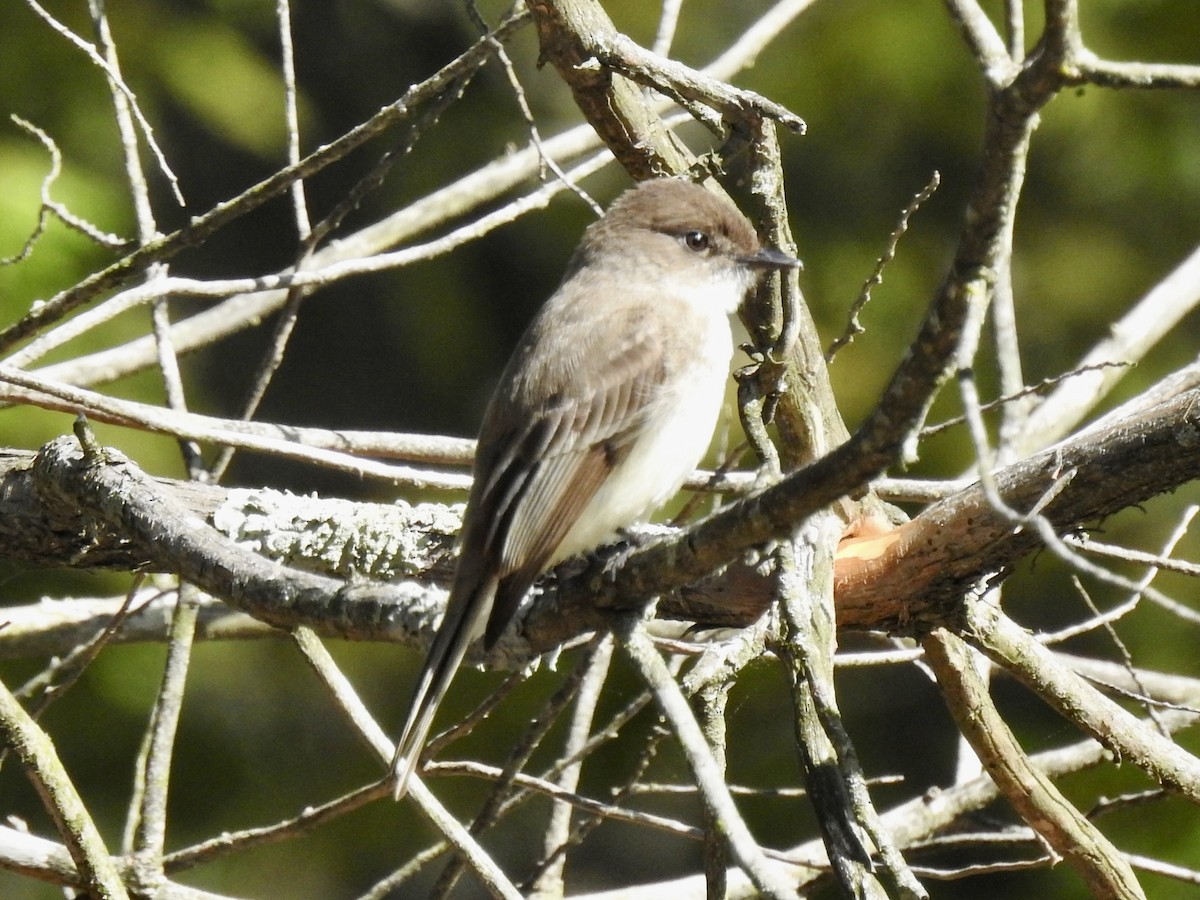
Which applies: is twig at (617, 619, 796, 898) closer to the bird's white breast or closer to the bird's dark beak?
the bird's white breast

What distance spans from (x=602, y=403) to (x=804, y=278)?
2.73 metres

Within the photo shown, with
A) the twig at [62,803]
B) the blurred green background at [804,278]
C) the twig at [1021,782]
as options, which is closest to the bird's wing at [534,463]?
the twig at [62,803]

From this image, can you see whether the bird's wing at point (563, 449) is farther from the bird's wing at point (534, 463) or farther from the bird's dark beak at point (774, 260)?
the bird's dark beak at point (774, 260)

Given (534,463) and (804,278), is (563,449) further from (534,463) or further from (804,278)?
(804,278)

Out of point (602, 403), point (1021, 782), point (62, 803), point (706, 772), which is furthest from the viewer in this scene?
point (602, 403)

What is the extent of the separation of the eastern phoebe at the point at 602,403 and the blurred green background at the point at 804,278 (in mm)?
2070

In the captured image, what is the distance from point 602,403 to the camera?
3.61 meters

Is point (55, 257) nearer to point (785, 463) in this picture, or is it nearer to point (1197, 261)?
point (785, 463)

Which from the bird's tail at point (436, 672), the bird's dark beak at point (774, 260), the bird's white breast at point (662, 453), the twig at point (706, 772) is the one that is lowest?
the twig at point (706, 772)

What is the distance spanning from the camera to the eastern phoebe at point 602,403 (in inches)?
121

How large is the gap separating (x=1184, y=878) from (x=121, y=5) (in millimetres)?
5630

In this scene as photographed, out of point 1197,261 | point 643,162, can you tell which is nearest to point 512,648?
point 643,162

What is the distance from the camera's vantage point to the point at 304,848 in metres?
6.24

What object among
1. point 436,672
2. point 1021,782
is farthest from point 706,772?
point 1021,782
